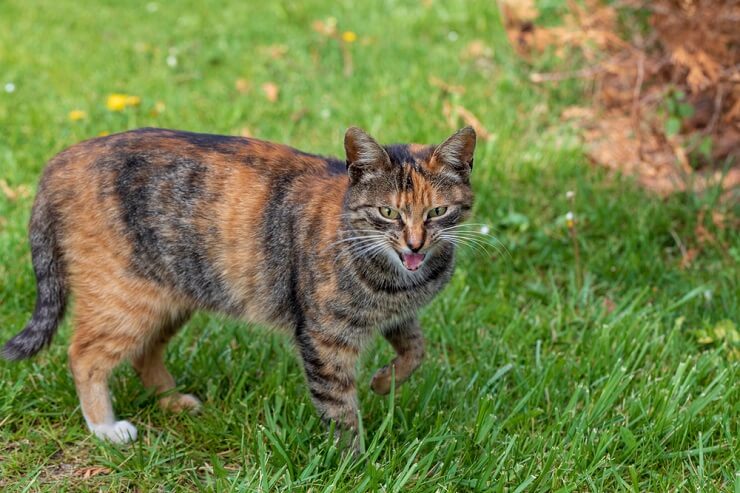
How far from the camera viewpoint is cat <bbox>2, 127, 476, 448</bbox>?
3.31 meters

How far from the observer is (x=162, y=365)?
150 inches

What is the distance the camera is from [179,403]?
3.71 meters

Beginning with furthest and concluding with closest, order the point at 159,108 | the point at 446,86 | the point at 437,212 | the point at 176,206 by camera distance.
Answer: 1. the point at 446,86
2. the point at 159,108
3. the point at 176,206
4. the point at 437,212

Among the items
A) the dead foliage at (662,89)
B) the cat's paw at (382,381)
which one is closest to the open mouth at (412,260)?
the cat's paw at (382,381)

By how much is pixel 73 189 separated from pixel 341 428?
1.44m

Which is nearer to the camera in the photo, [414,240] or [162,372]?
[414,240]

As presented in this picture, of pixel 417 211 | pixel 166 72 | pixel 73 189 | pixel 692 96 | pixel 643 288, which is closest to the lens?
pixel 417 211

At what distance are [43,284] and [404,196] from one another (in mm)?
1549

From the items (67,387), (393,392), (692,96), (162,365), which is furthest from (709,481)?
(692,96)

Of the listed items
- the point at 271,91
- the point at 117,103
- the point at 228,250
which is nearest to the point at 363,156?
the point at 228,250

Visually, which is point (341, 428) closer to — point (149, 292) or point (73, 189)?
point (149, 292)

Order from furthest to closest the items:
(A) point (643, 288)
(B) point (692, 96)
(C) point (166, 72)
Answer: (C) point (166, 72) < (B) point (692, 96) < (A) point (643, 288)

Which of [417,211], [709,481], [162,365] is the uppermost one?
[417,211]

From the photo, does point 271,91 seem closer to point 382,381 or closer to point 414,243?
point 382,381
